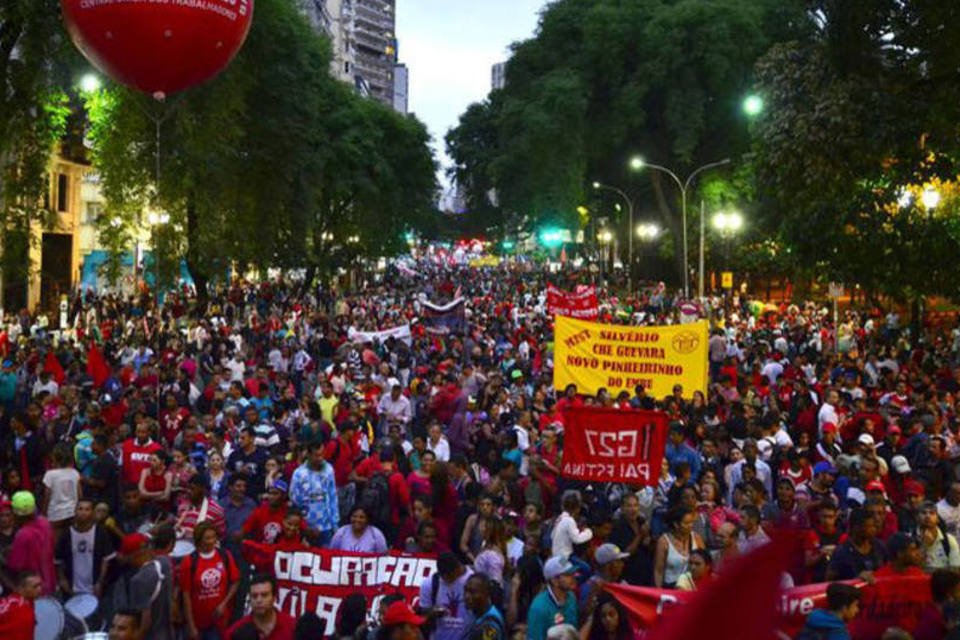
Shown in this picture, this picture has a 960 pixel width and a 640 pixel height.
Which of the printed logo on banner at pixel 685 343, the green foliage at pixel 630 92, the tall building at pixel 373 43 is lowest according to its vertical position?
the printed logo on banner at pixel 685 343

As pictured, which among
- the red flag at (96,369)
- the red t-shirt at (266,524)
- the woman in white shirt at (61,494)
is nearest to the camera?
the red t-shirt at (266,524)

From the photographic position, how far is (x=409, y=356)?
2222 centimetres

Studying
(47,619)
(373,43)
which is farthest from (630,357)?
(373,43)

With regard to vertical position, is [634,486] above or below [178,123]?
below

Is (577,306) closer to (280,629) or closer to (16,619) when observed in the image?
(280,629)

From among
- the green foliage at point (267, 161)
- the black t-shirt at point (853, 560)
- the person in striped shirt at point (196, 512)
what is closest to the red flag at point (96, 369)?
the green foliage at point (267, 161)

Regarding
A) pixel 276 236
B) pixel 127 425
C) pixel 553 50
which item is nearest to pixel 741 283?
pixel 553 50

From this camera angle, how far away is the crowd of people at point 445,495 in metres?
6.44

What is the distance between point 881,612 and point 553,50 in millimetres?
46588

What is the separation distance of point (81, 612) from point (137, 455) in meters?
3.81

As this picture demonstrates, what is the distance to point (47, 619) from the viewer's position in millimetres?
6125

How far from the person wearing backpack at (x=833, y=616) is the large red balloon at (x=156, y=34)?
369 inches

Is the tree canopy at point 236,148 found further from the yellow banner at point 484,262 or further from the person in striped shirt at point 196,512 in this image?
the yellow banner at point 484,262

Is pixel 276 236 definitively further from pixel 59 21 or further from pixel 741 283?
pixel 741 283
